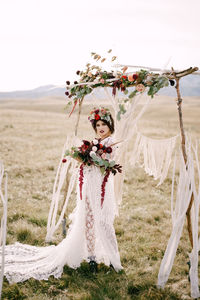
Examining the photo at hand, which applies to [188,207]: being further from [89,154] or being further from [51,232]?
[51,232]

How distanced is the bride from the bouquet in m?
0.02

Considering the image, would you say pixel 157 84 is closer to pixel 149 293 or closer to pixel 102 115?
pixel 102 115

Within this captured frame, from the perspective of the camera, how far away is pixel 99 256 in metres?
3.64

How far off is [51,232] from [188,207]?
7.33 ft

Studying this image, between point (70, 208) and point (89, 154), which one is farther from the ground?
point (89, 154)

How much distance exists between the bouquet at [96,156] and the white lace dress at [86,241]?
151 millimetres

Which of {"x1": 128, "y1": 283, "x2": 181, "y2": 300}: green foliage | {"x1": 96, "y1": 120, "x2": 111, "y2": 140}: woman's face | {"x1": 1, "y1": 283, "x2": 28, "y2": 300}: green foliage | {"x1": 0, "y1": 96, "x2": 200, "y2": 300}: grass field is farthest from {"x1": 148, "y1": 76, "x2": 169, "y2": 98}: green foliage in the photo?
{"x1": 1, "y1": 283, "x2": 28, "y2": 300}: green foliage

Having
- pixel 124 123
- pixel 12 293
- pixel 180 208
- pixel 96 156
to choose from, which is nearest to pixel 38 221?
pixel 12 293

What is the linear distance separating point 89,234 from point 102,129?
145 centimetres

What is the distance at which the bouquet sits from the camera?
3297mm

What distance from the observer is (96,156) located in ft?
10.8

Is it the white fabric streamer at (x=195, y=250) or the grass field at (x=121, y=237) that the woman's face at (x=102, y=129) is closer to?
the grass field at (x=121, y=237)

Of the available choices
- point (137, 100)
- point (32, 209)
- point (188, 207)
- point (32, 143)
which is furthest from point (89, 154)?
point (32, 143)

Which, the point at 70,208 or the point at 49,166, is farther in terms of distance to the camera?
the point at 49,166
